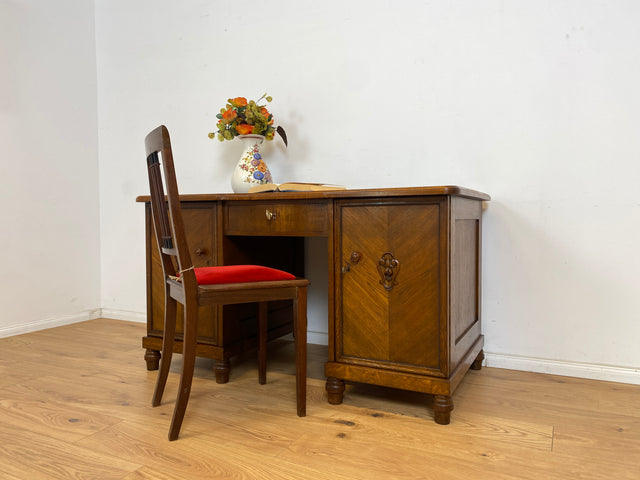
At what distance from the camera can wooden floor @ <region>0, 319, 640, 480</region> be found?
1250 millimetres

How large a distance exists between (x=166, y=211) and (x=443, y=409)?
1089 millimetres

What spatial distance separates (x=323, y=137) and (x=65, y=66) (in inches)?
68.7

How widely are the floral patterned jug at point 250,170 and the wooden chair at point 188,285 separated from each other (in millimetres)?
600

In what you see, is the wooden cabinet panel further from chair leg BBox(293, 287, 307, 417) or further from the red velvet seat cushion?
the red velvet seat cushion

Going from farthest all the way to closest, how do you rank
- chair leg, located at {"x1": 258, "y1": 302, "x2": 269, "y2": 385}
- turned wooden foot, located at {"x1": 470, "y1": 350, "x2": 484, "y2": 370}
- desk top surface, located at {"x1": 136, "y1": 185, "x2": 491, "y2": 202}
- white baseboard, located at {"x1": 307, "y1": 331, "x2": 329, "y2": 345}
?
white baseboard, located at {"x1": 307, "y1": 331, "x2": 329, "y2": 345} < turned wooden foot, located at {"x1": 470, "y1": 350, "x2": 484, "y2": 370} < chair leg, located at {"x1": 258, "y1": 302, "x2": 269, "y2": 385} < desk top surface, located at {"x1": 136, "y1": 185, "x2": 491, "y2": 202}

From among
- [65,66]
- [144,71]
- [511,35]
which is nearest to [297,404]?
[511,35]

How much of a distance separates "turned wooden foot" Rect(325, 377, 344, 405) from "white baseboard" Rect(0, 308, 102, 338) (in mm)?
1964

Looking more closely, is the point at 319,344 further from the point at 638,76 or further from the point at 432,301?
the point at 638,76

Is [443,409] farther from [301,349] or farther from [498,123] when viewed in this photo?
[498,123]

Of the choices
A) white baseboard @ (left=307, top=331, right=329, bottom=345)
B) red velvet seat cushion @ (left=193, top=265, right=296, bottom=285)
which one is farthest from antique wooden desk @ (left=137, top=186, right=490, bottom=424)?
white baseboard @ (left=307, top=331, right=329, bottom=345)

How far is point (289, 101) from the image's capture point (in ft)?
8.13

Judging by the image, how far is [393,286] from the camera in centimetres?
161

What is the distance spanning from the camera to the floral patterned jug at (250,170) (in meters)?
2.17

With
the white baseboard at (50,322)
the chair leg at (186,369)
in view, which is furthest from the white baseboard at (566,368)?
the white baseboard at (50,322)
